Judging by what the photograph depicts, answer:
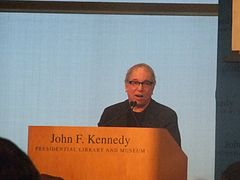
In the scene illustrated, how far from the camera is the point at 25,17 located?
7.58ft

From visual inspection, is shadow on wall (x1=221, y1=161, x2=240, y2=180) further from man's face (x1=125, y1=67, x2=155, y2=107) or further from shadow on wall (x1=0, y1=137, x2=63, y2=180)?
shadow on wall (x1=0, y1=137, x2=63, y2=180)

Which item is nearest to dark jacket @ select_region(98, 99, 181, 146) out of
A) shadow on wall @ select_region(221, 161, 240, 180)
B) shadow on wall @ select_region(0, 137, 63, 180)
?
shadow on wall @ select_region(221, 161, 240, 180)

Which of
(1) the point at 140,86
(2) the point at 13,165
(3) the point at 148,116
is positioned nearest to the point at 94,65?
(1) the point at 140,86

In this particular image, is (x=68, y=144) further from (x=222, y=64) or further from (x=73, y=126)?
(x=222, y=64)

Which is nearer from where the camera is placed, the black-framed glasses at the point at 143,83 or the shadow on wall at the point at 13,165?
the shadow on wall at the point at 13,165

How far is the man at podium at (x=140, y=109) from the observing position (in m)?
2.25

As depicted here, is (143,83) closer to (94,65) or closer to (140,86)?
(140,86)

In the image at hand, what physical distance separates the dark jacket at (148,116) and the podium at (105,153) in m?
0.05

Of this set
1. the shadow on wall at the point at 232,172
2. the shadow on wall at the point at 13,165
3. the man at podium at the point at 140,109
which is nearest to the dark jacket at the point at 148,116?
the man at podium at the point at 140,109

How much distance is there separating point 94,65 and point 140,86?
0.80 feet

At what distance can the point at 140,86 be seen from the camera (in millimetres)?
2295

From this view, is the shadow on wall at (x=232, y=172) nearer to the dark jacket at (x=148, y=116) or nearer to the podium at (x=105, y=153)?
the podium at (x=105, y=153)

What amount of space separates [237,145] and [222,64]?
381mm

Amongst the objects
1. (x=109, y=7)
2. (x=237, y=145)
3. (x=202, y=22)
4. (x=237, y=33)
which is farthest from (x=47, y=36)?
(x=237, y=145)
